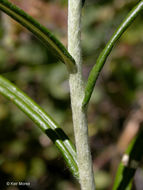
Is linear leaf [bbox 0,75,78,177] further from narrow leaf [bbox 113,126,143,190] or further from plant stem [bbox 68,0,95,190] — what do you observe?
narrow leaf [bbox 113,126,143,190]

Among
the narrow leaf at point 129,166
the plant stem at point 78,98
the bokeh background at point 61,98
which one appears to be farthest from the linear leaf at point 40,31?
the bokeh background at point 61,98

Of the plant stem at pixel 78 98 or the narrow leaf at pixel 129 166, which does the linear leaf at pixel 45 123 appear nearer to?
the plant stem at pixel 78 98

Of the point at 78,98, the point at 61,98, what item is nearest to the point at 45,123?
the point at 78,98

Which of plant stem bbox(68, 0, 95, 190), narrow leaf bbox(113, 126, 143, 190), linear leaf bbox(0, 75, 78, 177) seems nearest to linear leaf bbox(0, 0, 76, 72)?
plant stem bbox(68, 0, 95, 190)

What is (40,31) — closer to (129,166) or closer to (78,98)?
(78,98)

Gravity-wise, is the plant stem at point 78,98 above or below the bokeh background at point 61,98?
below

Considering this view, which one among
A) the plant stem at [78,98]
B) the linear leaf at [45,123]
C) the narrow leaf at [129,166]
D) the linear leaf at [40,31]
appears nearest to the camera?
the linear leaf at [40,31]

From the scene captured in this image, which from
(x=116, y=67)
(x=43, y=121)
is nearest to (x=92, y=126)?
(x=116, y=67)
